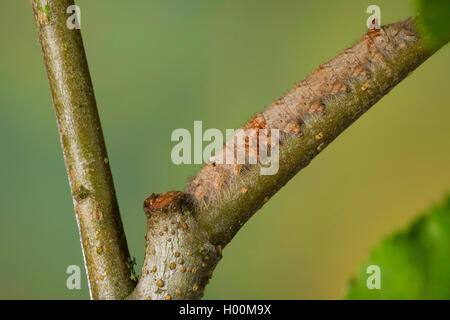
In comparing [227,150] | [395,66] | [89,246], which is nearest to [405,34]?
[395,66]

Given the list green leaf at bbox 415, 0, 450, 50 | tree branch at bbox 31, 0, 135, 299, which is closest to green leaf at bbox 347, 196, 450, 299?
green leaf at bbox 415, 0, 450, 50

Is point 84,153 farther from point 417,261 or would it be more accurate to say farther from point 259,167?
point 417,261

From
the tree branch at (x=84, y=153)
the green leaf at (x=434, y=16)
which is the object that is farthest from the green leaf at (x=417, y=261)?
the tree branch at (x=84, y=153)

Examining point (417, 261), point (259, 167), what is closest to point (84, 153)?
point (259, 167)

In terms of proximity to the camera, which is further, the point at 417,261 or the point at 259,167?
the point at 259,167

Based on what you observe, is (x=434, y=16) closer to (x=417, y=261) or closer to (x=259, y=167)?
(x=417, y=261)
